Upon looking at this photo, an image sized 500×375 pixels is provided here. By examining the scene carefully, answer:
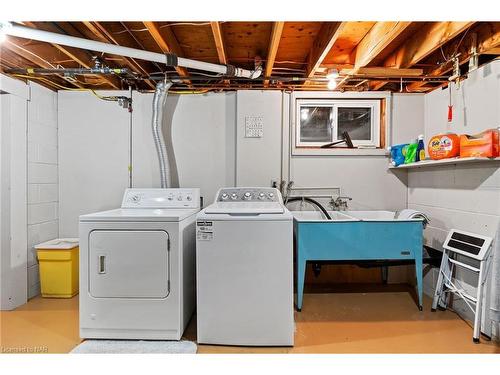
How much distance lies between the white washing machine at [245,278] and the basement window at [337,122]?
65.1 inches

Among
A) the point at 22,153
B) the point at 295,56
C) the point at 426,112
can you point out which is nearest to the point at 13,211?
the point at 22,153

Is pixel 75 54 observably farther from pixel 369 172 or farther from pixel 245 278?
pixel 369 172

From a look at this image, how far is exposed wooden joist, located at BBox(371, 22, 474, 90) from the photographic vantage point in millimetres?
2117

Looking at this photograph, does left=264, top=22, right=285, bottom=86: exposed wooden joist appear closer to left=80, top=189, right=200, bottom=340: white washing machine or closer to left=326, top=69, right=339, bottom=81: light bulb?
left=326, top=69, right=339, bottom=81: light bulb

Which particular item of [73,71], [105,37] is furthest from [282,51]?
[73,71]

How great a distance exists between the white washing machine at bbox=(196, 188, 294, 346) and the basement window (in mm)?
1654

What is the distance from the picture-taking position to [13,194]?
272cm

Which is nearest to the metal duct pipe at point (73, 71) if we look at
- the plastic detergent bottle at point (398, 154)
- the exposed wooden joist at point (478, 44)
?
the plastic detergent bottle at point (398, 154)

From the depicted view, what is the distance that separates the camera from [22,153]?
9.26 ft

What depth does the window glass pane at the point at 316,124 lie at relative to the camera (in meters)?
3.45

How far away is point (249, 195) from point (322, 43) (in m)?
1.45

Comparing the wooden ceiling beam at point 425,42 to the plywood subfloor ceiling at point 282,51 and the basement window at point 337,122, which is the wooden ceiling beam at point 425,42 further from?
the basement window at point 337,122

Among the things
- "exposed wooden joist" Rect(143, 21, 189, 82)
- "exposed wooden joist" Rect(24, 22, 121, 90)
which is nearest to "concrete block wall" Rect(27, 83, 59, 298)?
"exposed wooden joist" Rect(24, 22, 121, 90)

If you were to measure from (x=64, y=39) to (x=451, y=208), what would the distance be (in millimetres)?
3459
